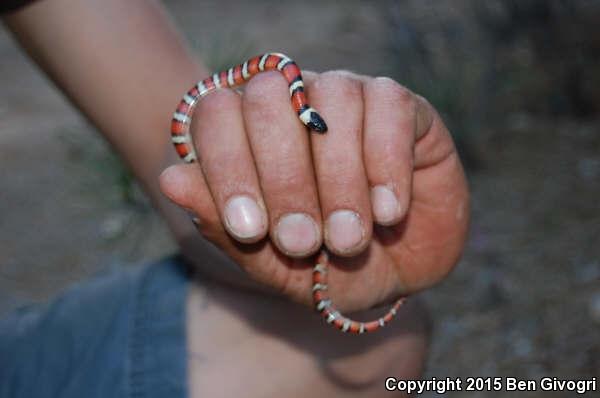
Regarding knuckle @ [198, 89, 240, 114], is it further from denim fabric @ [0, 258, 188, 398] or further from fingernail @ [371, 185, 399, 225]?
denim fabric @ [0, 258, 188, 398]

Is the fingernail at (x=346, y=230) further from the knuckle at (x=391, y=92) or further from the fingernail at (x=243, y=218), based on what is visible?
the knuckle at (x=391, y=92)

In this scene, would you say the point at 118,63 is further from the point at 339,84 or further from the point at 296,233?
the point at 296,233

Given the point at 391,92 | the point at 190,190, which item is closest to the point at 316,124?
the point at 391,92

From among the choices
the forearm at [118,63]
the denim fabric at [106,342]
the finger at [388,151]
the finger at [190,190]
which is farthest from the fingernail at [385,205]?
the forearm at [118,63]

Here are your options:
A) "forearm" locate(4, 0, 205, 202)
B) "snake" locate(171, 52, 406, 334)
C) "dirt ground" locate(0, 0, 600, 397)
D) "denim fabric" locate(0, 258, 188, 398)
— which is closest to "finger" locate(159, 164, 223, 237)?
"snake" locate(171, 52, 406, 334)

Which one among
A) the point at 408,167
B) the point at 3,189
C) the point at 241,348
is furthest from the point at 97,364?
the point at 3,189
